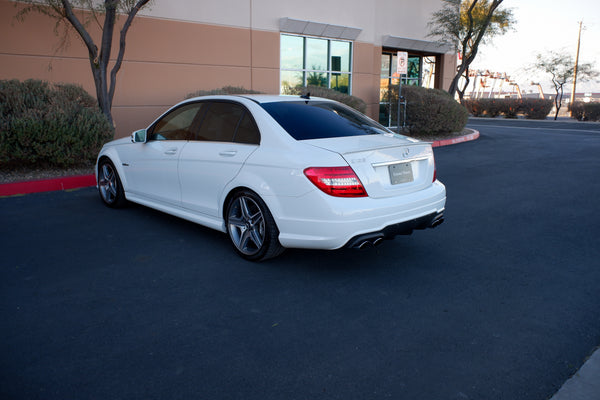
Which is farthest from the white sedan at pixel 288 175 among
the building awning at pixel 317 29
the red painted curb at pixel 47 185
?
the building awning at pixel 317 29

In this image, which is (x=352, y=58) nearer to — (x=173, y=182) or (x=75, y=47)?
(x=75, y=47)

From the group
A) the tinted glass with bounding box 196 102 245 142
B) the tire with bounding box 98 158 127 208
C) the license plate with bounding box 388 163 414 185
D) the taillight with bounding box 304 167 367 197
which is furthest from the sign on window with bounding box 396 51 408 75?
the taillight with bounding box 304 167 367 197

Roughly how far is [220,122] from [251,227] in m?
1.23

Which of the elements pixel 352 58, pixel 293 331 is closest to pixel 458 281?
pixel 293 331

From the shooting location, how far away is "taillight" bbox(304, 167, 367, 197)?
4.01m

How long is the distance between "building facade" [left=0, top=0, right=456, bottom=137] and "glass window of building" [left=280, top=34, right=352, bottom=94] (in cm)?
3

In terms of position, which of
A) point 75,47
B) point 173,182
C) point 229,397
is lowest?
point 229,397

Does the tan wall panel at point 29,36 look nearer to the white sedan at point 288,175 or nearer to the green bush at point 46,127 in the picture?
the green bush at point 46,127

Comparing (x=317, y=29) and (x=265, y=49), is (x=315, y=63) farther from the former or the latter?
(x=265, y=49)

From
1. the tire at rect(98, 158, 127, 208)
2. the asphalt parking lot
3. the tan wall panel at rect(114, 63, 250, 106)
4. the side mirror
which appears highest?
the tan wall panel at rect(114, 63, 250, 106)

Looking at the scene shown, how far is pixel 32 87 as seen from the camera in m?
9.22

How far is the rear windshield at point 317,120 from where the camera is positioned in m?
4.58

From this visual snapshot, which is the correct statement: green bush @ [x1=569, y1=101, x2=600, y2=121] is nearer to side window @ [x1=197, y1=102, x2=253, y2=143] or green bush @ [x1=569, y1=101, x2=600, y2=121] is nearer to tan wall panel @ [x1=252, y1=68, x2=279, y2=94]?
tan wall panel @ [x1=252, y1=68, x2=279, y2=94]

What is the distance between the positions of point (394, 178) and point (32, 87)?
7.85 m
